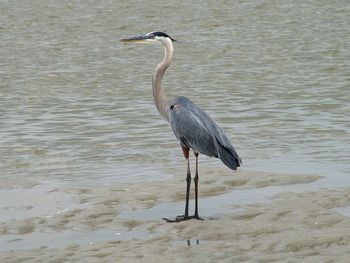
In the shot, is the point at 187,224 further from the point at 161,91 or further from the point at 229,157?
the point at 161,91

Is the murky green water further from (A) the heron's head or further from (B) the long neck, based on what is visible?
(A) the heron's head

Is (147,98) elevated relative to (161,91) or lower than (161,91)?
lower

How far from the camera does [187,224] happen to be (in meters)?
9.36

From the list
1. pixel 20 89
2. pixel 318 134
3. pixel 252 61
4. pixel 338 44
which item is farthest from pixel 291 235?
pixel 338 44

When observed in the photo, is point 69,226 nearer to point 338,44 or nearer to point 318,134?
point 318,134

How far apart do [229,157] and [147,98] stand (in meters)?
7.74

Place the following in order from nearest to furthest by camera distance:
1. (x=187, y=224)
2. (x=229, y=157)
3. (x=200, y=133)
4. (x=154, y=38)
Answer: (x=187, y=224), (x=229, y=157), (x=200, y=133), (x=154, y=38)

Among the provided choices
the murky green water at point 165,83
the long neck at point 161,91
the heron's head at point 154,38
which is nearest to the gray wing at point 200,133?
the long neck at point 161,91

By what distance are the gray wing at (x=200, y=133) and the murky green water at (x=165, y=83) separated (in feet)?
6.16

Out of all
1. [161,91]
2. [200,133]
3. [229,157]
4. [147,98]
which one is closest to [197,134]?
[200,133]

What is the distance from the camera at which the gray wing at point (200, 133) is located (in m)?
9.83

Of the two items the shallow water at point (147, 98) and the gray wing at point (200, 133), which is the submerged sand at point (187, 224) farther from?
the gray wing at point (200, 133)

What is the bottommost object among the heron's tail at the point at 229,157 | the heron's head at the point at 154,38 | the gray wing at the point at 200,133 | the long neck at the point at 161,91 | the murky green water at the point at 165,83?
the murky green water at the point at 165,83

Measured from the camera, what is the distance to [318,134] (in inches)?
546
